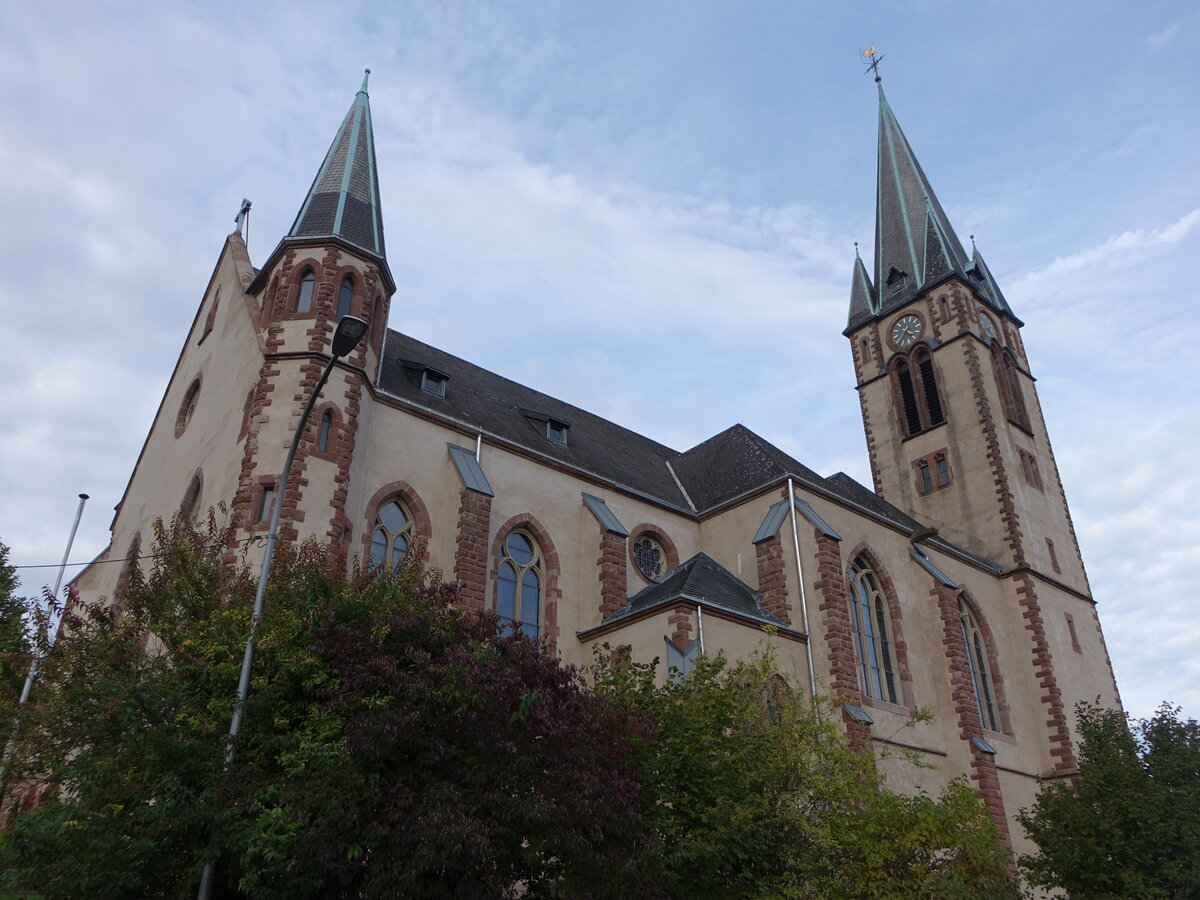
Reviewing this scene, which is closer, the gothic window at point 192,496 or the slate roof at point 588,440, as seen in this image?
the gothic window at point 192,496

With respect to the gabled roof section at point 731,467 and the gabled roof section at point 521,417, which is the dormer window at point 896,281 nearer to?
the gabled roof section at point 731,467

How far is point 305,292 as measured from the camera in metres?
21.8

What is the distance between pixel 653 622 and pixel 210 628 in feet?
34.3

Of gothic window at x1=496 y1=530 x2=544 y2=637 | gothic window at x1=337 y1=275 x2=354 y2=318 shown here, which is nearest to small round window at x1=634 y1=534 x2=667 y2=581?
gothic window at x1=496 y1=530 x2=544 y2=637

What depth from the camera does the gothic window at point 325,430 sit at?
19484mm

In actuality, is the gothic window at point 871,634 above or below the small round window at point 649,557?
below

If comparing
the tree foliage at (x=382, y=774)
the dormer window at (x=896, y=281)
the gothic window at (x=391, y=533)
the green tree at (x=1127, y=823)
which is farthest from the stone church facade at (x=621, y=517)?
the dormer window at (x=896, y=281)

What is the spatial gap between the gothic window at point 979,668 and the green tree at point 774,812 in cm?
1453

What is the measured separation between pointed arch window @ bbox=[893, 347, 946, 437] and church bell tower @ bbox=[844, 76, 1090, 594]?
0.04 metres

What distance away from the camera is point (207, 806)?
9.95 meters

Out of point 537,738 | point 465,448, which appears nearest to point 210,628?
point 537,738

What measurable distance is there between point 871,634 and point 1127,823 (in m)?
7.64

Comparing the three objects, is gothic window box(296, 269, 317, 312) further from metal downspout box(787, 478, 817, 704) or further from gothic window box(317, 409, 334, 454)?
metal downspout box(787, 478, 817, 704)

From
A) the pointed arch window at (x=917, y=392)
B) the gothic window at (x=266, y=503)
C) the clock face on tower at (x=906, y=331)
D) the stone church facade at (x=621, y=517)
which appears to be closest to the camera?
the gothic window at (x=266, y=503)
